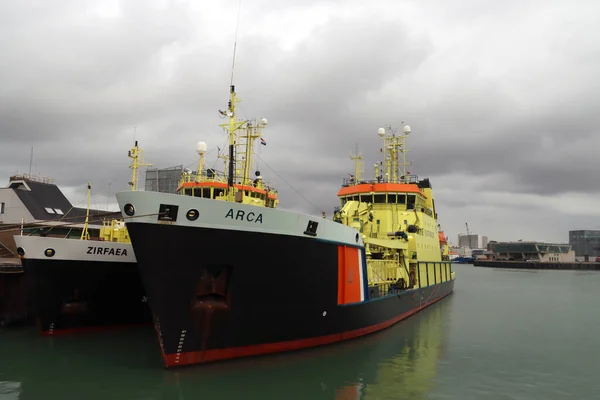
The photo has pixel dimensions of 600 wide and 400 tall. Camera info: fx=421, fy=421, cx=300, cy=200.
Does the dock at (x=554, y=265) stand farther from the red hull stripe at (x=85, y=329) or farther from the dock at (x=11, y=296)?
the dock at (x=11, y=296)

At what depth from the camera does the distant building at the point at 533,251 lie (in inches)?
4707

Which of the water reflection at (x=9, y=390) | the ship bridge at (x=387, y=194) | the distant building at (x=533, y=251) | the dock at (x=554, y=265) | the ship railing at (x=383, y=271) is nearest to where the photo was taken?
the water reflection at (x=9, y=390)

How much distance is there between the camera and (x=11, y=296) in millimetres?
20469

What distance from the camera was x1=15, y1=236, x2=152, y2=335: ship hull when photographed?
15883 mm

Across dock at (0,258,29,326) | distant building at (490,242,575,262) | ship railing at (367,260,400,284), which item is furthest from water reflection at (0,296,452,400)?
distant building at (490,242,575,262)

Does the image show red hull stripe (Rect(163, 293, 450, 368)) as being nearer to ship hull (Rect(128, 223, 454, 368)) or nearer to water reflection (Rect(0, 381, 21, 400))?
ship hull (Rect(128, 223, 454, 368))

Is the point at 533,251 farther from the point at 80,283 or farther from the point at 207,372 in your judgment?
the point at 207,372

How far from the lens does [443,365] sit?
14406 mm

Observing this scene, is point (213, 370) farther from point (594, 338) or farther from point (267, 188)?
point (594, 338)

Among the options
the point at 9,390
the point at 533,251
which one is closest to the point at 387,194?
the point at 9,390

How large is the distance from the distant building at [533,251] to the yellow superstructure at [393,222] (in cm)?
10639

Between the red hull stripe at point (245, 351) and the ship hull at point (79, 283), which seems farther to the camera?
the ship hull at point (79, 283)

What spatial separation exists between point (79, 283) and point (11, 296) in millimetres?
6666

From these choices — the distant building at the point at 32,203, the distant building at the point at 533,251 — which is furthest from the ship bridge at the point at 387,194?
the distant building at the point at 533,251
